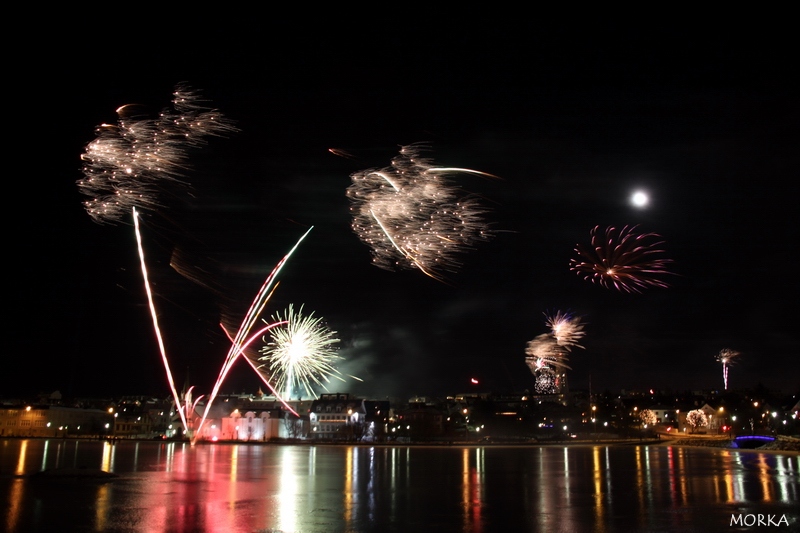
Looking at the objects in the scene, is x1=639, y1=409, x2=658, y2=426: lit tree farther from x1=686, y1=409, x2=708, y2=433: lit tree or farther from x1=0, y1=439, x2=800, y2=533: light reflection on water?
x1=0, y1=439, x2=800, y2=533: light reflection on water

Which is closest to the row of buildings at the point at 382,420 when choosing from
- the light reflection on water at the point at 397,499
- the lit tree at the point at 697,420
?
the lit tree at the point at 697,420

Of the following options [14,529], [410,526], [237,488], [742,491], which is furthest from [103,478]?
[742,491]

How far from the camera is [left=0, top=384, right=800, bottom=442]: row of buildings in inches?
2665

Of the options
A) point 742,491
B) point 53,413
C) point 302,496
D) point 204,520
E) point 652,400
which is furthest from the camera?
point 652,400

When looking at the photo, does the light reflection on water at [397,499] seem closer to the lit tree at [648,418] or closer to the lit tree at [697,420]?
the lit tree at [697,420]

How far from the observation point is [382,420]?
73562 mm

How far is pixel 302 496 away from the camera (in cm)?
Result: 1516

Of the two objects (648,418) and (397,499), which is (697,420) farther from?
(397,499)

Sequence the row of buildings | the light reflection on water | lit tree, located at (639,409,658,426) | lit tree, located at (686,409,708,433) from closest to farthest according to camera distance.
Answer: the light reflection on water
the row of buildings
lit tree, located at (686,409,708,433)
lit tree, located at (639,409,658,426)

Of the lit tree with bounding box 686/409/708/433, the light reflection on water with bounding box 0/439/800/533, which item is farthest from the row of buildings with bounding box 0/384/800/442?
the light reflection on water with bounding box 0/439/800/533

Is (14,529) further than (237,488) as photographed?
No

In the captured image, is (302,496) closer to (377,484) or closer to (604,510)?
(377,484)

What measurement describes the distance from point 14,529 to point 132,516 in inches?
76.4

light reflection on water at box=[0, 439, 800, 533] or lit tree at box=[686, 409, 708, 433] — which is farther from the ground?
lit tree at box=[686, 409, 708, 433]
